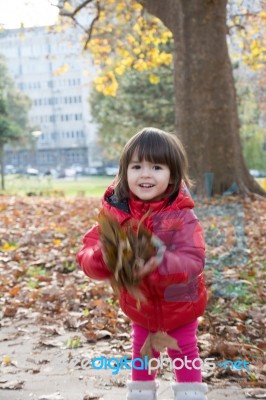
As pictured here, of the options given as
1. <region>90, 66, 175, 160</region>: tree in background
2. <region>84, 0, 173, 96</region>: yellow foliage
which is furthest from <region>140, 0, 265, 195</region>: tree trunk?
A: <region>90, 66, 175, 160</region>: tree in background

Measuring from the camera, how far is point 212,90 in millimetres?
12008

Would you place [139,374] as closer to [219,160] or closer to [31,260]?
[31,260]

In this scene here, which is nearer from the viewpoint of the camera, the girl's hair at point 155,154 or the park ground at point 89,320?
the girl's hair at point 155,154

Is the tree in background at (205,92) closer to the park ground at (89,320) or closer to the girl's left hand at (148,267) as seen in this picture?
the park ground at (89,320)

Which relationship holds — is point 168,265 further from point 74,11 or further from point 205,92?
point 74,11

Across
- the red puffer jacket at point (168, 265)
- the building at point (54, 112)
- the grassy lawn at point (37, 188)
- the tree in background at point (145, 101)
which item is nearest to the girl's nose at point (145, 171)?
the red puffer jacket at point (168, 265)

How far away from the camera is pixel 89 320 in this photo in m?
5.30

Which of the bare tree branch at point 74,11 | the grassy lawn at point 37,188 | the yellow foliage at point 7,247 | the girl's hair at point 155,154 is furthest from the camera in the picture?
the grassy lawn at point 37,188

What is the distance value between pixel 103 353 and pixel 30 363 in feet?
1.69

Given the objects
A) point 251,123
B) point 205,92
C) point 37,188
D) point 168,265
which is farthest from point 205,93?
point 251,123

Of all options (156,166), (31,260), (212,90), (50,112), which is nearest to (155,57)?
(212,90)

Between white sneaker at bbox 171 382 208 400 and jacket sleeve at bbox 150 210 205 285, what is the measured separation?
535mm

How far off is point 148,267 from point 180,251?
8.6 inches

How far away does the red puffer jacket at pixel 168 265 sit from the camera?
9.18 ft
